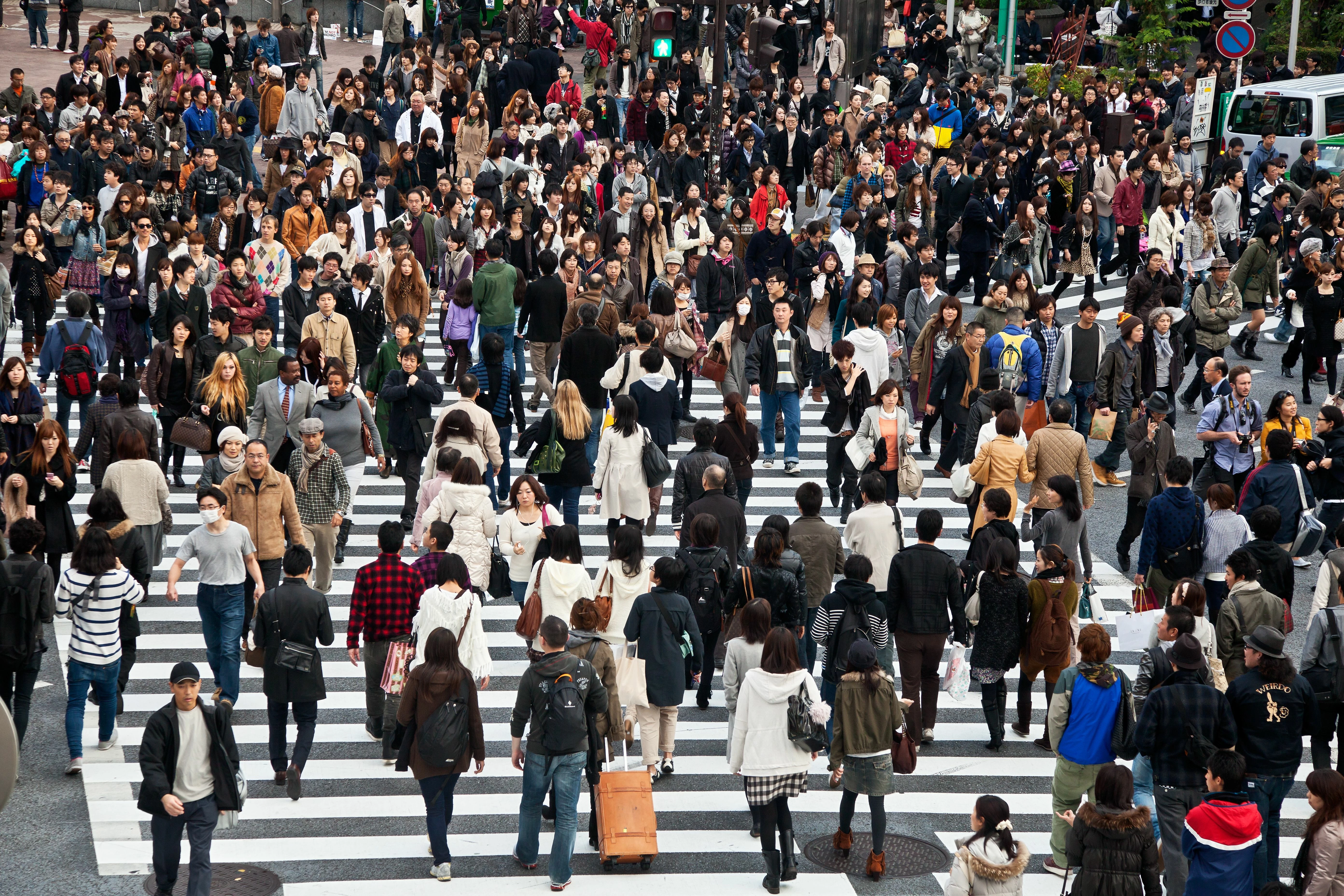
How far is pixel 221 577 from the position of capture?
10555 mm

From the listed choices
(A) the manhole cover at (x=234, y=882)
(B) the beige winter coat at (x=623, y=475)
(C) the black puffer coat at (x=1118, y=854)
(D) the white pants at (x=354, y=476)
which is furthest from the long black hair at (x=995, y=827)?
(D) the white pants at (x=354, y=476)

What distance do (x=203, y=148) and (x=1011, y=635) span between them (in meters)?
13.2

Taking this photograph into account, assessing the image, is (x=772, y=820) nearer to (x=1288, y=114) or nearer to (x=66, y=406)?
(x=66, y=406)

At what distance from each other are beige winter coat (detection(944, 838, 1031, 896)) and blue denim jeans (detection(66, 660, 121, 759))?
532 centimetres

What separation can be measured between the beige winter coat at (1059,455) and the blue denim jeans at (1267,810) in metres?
4.03

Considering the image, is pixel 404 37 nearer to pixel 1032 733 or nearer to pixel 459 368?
pixel 459 368

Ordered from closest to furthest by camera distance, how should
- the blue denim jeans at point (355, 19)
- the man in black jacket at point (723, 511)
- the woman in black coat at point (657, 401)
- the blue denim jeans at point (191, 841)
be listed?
the blue denim jeans at point (191, 841) → the man in black jacket at point (723, 511) → the woman in black coat at point (657, 401) → the blue denim jeans at point (355, 19)

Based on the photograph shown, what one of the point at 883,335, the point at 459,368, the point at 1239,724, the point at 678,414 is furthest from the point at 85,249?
the point at 1239,724

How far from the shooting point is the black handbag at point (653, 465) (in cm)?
1259

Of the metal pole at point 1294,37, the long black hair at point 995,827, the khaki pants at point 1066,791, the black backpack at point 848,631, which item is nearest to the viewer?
the long black hair at point 995,827

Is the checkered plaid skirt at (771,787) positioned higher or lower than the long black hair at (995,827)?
lower

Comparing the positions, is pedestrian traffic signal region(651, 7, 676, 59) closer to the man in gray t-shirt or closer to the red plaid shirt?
the man in gray t-shirt

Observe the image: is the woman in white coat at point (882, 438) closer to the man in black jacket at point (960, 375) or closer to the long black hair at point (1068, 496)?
the man in black jacket at point (960, 375)

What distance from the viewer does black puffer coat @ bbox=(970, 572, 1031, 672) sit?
10266mm
